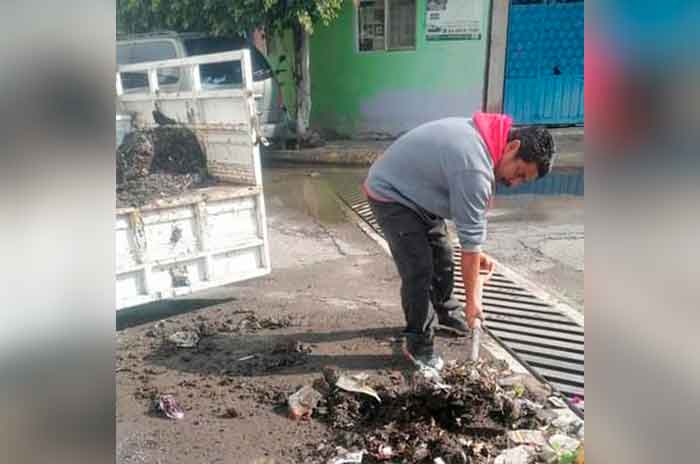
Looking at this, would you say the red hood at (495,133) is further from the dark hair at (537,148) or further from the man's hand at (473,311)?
the man's hand at (473,311)

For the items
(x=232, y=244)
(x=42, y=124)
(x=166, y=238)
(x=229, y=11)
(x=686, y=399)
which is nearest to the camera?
(x=686, y=399)

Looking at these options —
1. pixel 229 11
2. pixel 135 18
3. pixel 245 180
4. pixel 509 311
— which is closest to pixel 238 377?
pixel 245 180

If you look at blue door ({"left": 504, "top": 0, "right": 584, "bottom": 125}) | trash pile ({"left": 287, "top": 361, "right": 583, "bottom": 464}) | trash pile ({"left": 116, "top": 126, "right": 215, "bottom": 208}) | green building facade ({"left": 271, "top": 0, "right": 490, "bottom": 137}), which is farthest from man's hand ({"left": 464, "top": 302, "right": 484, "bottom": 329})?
blue door ({"left": 504, "top": 0, "right": 584, "bottom": 125})

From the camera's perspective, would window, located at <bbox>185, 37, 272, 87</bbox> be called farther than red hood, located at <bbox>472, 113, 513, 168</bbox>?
Yes

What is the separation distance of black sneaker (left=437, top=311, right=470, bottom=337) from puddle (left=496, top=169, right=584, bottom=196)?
3.99 meters

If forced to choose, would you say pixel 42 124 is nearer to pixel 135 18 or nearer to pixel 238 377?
pixel 238 377

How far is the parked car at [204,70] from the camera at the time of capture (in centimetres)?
455

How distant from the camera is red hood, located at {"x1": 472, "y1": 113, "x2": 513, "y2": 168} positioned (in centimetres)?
300

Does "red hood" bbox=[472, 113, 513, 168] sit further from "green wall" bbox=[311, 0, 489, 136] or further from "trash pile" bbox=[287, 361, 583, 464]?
"green wall" bbox=[311, 0, 489, 136]

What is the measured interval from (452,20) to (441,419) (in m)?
8.63

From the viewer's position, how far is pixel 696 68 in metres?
1.16

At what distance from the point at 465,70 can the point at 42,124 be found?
9.59 m

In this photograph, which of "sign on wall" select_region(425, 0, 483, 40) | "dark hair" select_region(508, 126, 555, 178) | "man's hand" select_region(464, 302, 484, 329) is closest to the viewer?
"dark hair" select_region(508, 126, 555, 178)

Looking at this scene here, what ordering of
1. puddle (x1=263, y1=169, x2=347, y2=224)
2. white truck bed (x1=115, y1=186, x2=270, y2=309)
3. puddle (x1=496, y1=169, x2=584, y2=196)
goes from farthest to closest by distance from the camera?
puddle (x1=496, y1=169, x2=584, y2=196)
puddle (x1=263, y1=169, x2=347, y2=224)
white truck bed (x1=115, y1=186, x2=270, y2=309)
